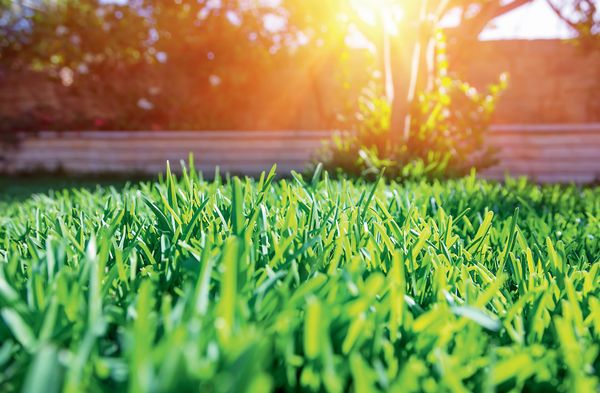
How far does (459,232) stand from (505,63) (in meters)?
13.2

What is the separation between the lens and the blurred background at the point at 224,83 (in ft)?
32.1

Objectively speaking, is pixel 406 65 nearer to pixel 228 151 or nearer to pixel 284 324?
pixel 228 151

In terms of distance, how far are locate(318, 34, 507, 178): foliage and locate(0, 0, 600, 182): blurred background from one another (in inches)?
106

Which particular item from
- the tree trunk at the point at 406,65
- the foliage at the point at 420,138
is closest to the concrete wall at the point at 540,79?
the foliage at the point at 420,138

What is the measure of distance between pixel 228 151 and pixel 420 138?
5.13 meters

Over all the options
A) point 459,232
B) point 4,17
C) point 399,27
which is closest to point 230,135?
point 399,27

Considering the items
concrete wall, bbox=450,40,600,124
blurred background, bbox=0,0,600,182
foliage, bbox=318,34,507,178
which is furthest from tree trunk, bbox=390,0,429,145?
concrete wall, bbox=450,40,600,124

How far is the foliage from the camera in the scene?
489cm

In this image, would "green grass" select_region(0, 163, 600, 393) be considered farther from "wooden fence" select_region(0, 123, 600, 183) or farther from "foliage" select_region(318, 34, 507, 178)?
"wooden fence" select_region(0, 123, 600, 183)

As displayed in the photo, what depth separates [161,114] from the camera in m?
13.4

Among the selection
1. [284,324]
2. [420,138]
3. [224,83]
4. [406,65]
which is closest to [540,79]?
[224,83]

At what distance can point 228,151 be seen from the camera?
1005 cm

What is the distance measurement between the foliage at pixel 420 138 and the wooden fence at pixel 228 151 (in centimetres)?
295

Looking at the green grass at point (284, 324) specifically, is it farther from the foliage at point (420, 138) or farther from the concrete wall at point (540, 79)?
the concrete wall at point (540, 79)
